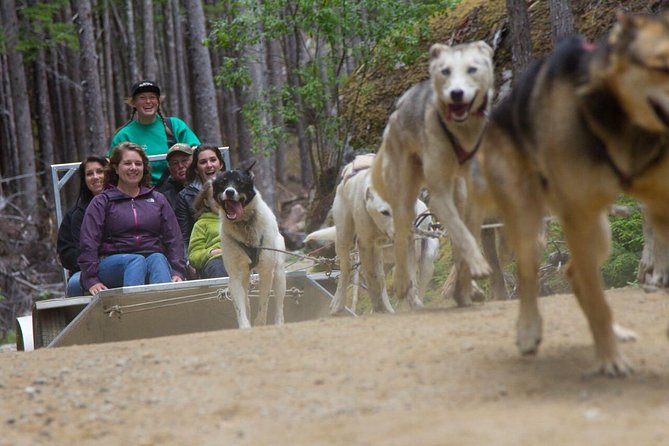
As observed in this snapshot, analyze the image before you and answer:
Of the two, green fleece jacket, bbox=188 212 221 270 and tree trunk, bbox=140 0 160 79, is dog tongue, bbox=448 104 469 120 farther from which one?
tree trunk, bbox=140 0 160 79

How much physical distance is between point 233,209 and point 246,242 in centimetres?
33

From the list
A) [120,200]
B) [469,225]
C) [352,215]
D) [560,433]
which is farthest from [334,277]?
[560,433]

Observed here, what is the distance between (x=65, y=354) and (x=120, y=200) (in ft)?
12.7

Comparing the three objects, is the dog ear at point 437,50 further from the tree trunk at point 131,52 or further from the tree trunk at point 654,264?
the tree trunk at point 131,52

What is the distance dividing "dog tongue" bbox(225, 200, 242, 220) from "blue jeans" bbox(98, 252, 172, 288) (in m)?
1.00

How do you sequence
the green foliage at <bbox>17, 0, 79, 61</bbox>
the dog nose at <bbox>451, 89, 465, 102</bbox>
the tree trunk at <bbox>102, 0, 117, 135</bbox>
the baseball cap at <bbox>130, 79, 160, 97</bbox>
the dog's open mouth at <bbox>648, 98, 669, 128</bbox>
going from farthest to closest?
the tree trunk at <bbox>102, 0, 117, 135</bbox> < the green foliage at <bbox>17, 0, 79, 61</bbox> < the baseball cap at <bbox>130, 79, 160, 97</bbox> < the dog nose at <bbox>451, 89, 465, 102</bbox> < the dog's open mouth at <bbox>648, 98, 669, 128</bbox>

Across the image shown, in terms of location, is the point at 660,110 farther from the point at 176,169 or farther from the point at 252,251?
the point at 176,169

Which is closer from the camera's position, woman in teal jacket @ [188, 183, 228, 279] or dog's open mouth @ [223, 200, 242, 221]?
dog's open mouth @ [223, 200, 242, 221]

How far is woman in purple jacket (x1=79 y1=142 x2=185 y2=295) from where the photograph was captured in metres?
10.5

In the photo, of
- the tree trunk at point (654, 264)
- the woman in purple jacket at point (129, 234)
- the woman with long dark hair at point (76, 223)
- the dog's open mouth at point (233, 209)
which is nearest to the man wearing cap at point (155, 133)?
the woman with long dark hair at point (76, 223)

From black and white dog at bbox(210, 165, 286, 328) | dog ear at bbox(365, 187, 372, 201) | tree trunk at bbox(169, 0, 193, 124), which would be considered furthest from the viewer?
tree trunk at bbox(169, 0, 193, 124)

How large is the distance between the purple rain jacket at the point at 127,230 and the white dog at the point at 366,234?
1.75 meters

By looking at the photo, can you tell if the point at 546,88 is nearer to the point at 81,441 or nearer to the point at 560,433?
the point at 560,433

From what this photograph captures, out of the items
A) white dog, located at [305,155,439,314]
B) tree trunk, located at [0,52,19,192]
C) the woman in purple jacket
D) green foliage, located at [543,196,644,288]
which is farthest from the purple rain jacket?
tree trunk, located at [0,52,19,192]
